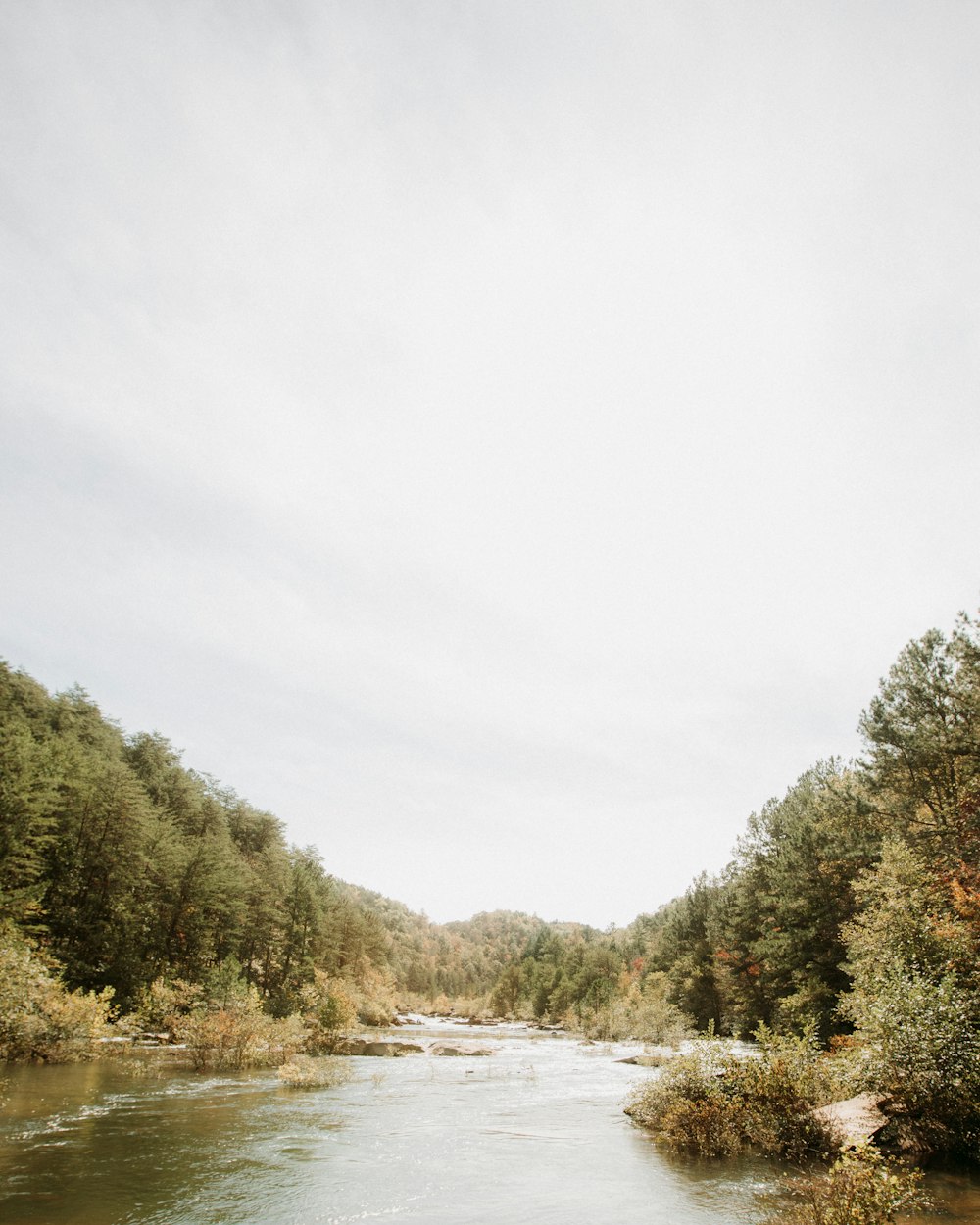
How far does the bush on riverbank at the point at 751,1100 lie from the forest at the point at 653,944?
1105 millimetres

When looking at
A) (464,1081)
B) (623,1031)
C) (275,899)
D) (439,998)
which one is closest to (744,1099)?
(464,1081)

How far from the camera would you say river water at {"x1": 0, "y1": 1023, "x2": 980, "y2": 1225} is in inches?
443

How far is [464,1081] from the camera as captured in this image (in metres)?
29.2

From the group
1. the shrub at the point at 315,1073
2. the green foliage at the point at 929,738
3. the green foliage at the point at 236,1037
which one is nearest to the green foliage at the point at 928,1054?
the green foliage at the point at 929,738

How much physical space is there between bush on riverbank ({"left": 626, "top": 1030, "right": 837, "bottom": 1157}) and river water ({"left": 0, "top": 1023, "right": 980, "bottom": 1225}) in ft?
2.73

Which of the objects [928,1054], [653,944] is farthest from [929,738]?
[653,944]

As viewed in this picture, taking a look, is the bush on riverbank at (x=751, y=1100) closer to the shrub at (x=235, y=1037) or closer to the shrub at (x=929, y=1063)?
the shrub at (x=929, y=1063)

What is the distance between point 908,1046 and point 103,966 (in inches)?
1815

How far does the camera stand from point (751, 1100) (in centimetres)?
1558

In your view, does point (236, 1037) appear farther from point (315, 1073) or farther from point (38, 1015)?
point (38, 1015)

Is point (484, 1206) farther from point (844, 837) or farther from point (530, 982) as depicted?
point (530, 982)

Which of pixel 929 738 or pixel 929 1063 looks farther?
pixel 929 738

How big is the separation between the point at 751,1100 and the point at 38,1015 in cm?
2580

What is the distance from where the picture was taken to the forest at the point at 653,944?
18.0 m
